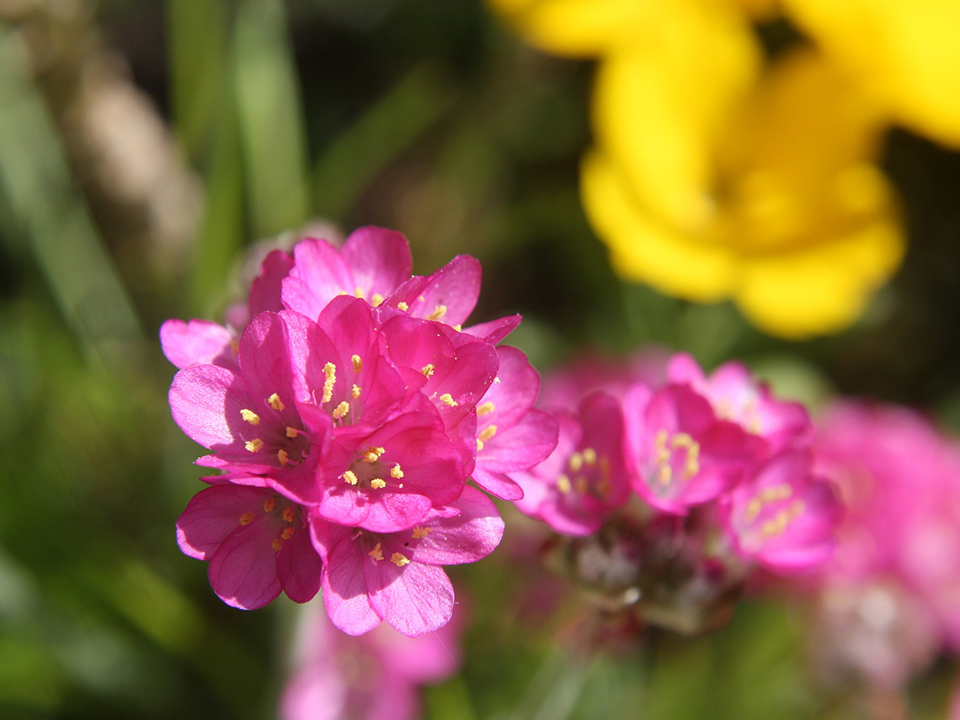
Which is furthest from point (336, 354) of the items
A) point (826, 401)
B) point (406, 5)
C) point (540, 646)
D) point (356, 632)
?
point (406, 5)

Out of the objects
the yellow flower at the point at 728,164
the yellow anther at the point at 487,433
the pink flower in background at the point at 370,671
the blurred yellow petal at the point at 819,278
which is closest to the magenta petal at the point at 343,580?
the yellow anther at the point at 487,433

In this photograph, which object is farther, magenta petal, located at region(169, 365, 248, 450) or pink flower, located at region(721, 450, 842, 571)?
pink flower, located at region(721, 450, 842, 571)

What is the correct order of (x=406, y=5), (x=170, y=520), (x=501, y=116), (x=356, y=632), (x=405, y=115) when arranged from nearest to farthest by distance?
(x=356, y=632) → (x=170, y=520) → (x=405, y=115) → (x=501, y=116) → (x=406, y=5)

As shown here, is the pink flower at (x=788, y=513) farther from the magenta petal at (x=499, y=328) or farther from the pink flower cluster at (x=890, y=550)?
the pink flower cluster at (x=890, y=550)

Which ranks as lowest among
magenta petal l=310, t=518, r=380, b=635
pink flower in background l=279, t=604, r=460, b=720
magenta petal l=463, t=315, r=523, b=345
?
pink flower in background l=279, t=604, r=460, b=720

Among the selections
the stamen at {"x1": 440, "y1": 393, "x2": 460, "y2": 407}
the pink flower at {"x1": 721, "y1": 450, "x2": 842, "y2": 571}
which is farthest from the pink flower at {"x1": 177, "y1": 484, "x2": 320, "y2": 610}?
the pink flower at {"x1": 721, "y1": 450, "x2": 842, "y2": 571}

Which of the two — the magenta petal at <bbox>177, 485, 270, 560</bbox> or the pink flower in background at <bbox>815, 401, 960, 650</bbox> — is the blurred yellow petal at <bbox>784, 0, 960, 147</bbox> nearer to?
the pink flower in background at <bbox>815, 401, 960, 650</bbox>

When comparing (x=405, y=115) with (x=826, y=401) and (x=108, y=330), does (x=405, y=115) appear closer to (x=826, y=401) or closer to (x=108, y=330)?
(x=108, y=330)
